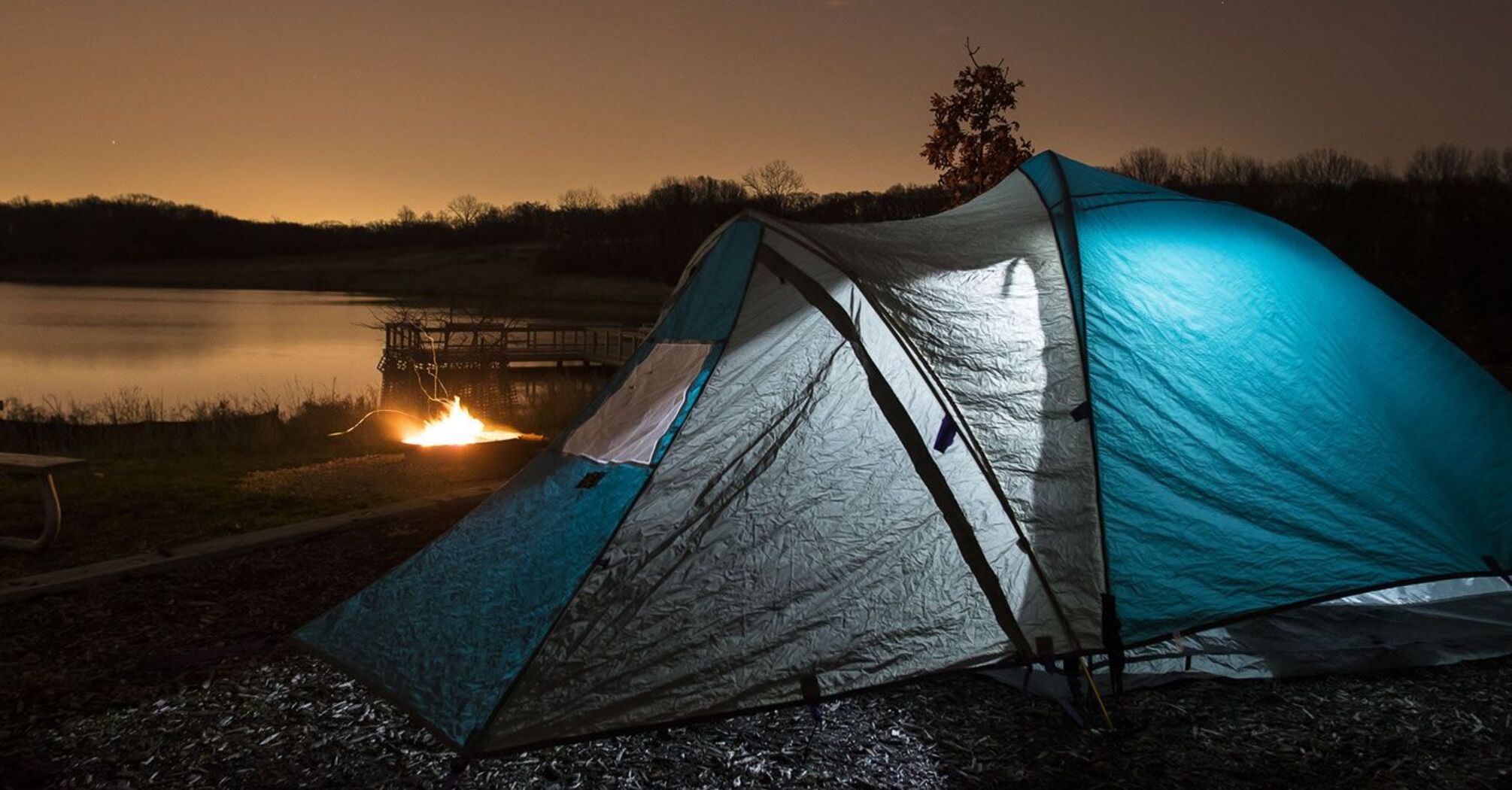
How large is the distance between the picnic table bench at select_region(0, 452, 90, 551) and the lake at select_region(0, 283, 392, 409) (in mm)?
23820

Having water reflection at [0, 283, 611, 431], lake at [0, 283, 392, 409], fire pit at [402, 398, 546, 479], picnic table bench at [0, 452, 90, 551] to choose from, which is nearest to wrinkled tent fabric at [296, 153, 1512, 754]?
picnic table bench at [0, 452, 90, 551]

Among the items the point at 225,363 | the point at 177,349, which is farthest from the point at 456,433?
the point at 177,349

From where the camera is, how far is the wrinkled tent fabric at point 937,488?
3.51 metres

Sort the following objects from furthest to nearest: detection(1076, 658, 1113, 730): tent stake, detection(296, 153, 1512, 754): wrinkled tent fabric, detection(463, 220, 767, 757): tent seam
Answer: detection(1076, 658, 1113, 730): tent stake < detection(296, 153, 1512, 754): wrinkled tent fabric < detection(463, 220, 767, 757): tent seam

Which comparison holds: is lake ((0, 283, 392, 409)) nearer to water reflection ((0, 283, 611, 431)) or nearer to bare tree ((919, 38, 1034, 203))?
water reflection ((0, 283, 611, 431))

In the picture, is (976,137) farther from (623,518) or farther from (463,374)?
(463,374)

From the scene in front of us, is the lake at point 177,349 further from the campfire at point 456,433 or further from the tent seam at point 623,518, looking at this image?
the tent seam at point 623,518

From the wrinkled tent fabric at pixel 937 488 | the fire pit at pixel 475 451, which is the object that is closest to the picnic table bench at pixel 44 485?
the fire pit at pixel 475 451

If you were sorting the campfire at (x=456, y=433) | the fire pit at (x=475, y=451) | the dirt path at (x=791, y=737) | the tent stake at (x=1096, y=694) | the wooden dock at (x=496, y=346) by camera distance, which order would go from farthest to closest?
the wooden dock at (x=496, y=346) → the campfire at (x=456, y=433) → the fire pit at (x=475, y=451) → the tent stake at (x=1096, y=694) → the dirt path at (x=791, y=737)

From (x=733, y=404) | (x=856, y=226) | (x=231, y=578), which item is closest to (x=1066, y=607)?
(x=733, y=404)

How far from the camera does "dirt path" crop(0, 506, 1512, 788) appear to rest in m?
3.32

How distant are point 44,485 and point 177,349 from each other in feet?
173

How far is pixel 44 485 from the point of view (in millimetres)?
6094

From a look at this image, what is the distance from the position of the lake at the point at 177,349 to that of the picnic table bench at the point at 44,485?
23.8 meters
